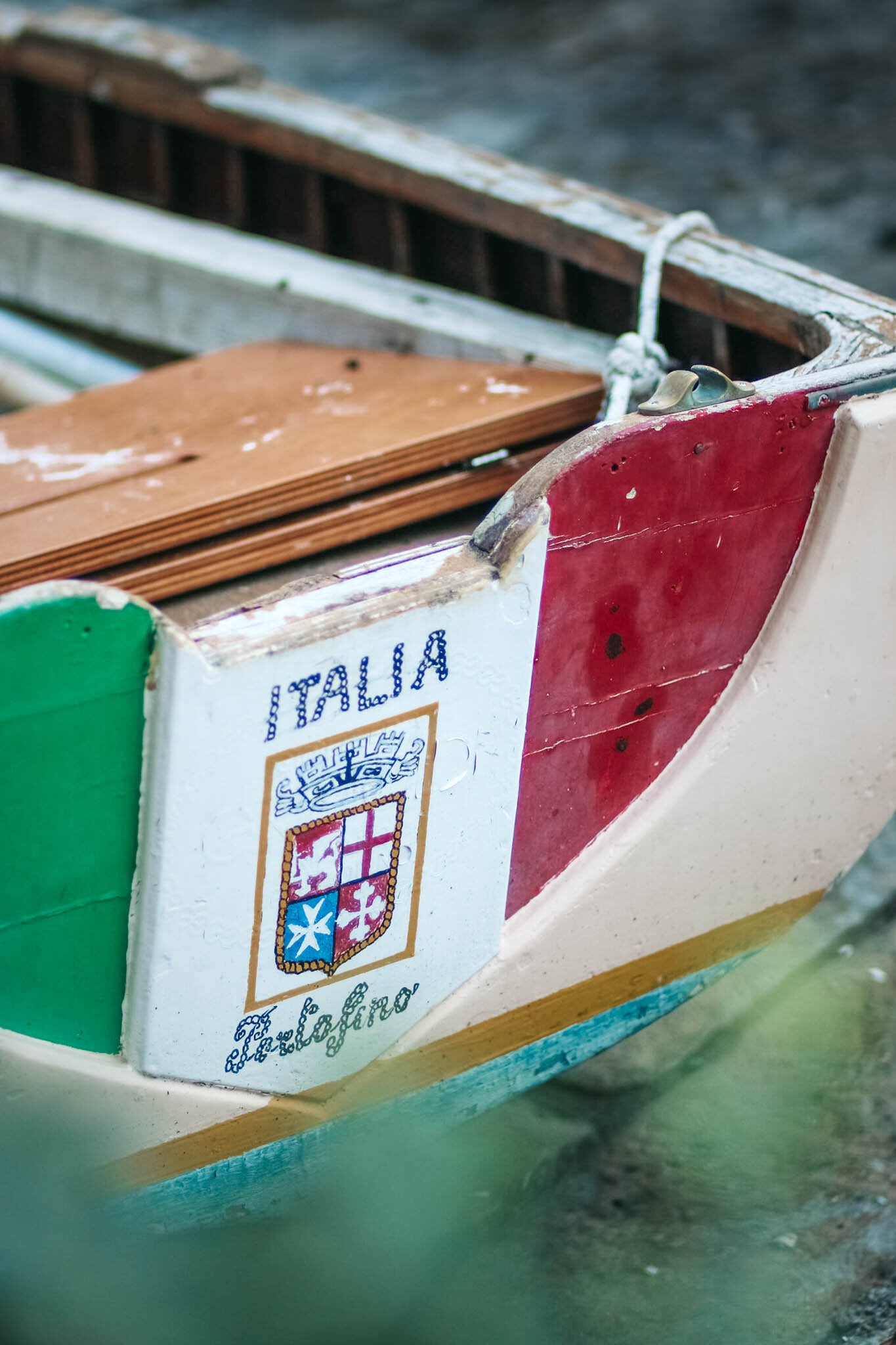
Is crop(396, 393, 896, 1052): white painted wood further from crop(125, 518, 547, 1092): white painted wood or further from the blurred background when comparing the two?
the blurred background

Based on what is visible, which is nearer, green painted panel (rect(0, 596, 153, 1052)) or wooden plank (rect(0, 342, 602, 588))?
green painted panel (rect(0, 596, 153, 1052))

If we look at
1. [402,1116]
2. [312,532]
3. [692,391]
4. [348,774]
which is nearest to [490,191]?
[312,532]

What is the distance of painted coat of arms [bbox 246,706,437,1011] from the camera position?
6.19 ft

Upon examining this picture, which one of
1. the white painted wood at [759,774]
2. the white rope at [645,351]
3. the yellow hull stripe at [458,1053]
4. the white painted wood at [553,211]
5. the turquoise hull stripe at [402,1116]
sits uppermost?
the white painted wood at [553,211]

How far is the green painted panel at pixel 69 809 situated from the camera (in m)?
1.66

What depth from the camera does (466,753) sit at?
202 cm

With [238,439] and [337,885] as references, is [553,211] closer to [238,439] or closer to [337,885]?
[238,439]

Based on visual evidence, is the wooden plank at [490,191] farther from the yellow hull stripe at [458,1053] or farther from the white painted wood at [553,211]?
the yellow hull stripe at [458,1053]

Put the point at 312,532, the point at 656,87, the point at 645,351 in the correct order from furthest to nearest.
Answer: the point at 656,87 < the point at 645,351 < the point at 312,532

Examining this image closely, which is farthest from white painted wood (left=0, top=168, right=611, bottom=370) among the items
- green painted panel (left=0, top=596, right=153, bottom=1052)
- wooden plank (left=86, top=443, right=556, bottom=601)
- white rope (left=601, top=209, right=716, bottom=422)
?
green painted panel (left=0, top=596, right=153, bottom=1052)

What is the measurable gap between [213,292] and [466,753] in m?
1.74

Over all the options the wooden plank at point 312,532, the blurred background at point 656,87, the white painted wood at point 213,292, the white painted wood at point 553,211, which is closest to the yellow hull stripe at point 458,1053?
the wooden plank at point 312,532

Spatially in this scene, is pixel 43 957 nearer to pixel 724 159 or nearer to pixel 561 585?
pixel 561 585

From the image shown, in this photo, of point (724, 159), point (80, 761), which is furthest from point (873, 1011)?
point (724, 159)
